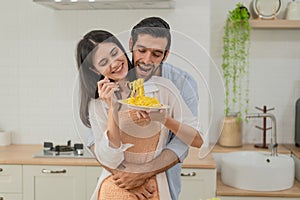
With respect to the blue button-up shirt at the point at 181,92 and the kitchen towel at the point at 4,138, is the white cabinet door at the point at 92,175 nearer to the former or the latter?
the kitchen towel at the point at 4,138

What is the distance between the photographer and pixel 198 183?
3.16 meters

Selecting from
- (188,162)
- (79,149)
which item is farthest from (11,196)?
(188,162)

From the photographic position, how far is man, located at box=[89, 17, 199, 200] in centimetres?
176

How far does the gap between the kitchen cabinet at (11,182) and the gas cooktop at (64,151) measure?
0.51ft

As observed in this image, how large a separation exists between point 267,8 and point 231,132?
945mm

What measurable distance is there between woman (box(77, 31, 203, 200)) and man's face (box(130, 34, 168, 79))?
3 centimetres

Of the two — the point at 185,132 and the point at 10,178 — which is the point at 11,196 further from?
the point at 185,132

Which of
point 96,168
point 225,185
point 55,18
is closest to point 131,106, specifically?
point 96,168

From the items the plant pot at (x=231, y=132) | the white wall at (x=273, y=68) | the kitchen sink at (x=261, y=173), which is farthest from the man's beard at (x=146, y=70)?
the white wall at (x=273, y=68)

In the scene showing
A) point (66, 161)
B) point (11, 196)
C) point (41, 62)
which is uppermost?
point (41, 62)

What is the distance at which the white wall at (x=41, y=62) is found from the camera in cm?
365

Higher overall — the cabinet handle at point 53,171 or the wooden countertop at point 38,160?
the wooden countertop at point 38,160

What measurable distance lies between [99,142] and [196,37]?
196 centimetres

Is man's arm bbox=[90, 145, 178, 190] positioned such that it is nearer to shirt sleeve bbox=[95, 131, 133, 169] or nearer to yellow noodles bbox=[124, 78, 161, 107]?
shirt sleeve bbox=[95, 131, 133, 169]
